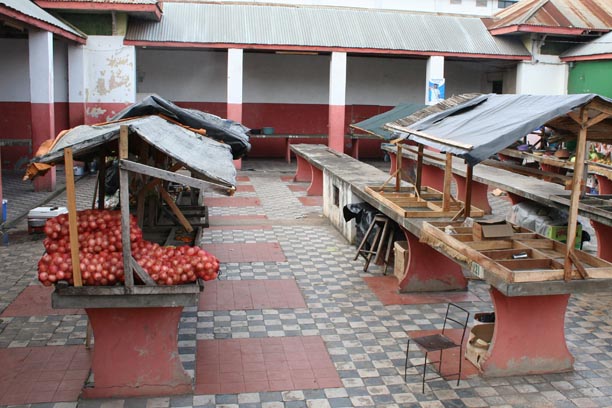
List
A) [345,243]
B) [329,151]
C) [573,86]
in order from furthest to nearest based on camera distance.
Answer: [573,86], [329,151], [345,243]

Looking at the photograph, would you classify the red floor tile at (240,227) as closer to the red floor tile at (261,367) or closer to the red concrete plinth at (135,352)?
the red floor tile at (261,367)

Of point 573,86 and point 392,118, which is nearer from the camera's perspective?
point 392,118

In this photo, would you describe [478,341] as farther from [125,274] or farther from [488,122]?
[125,274]

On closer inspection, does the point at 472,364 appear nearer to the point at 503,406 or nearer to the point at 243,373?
→ the point at 503,406

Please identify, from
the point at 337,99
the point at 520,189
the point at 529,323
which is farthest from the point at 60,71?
the point at 529,323

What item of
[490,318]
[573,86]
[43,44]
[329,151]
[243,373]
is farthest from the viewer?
[573,86]

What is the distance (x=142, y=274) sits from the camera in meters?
5.85

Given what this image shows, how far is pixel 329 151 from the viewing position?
18.5 m

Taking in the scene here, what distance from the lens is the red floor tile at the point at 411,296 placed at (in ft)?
29.6

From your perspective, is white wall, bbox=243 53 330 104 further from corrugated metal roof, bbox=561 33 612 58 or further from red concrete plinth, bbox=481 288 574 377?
red concrete plinth, bbox=481 288 574 377

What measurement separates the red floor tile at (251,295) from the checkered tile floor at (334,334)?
0.07 metres

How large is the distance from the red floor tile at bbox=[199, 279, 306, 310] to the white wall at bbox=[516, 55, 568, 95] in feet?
49.1

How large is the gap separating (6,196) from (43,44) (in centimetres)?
365

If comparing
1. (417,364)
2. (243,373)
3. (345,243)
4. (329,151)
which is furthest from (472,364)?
(329,151)
